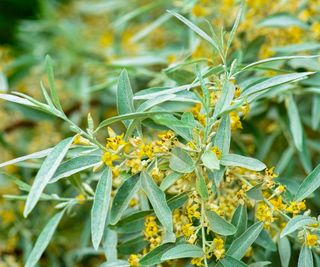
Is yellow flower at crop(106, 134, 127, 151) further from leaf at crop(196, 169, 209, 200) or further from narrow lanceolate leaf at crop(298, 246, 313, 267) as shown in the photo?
narrow lanceolate leaf at crop(298, 246, 313, 267)

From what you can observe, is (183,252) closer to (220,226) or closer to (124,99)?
(220,226)

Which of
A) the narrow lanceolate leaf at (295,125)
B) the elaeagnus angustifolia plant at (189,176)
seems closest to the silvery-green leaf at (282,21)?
the narrow lanceolate leaf at (295,125)

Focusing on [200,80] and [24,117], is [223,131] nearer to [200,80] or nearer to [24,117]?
[200,80]

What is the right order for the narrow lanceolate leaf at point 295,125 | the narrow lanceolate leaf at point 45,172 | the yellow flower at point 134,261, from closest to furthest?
1. the narrow lanceolate leaf at point 45,172
2. the yellow flower at point 134,261
3. the narrow lanceolate leaf at point 295,125

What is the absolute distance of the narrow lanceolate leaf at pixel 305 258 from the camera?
591 mm

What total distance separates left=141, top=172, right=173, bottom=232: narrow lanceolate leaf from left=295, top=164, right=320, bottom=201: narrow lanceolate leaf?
0.15 m

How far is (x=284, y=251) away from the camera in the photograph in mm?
657

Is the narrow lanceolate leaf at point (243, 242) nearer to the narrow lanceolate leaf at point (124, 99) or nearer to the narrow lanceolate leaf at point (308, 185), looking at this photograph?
the narrow lanceolate leaf at point (308, 185)

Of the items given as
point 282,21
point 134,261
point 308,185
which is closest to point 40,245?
point 134,261

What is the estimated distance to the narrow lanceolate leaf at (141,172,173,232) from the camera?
0.58m

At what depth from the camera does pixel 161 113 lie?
0.56 meters

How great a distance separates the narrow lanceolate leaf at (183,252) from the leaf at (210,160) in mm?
93

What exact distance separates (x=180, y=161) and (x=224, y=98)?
0.27 feet

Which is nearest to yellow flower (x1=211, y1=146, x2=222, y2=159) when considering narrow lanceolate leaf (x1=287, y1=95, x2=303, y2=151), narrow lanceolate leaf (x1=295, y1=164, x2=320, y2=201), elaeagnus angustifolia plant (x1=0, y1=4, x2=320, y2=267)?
elaeagnus angustifolia plant (x1=0, y1=4, x2=320, y2=267)
